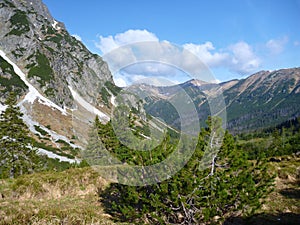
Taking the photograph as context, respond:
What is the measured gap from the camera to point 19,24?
185875mm

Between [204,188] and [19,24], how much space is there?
208131 millimetres

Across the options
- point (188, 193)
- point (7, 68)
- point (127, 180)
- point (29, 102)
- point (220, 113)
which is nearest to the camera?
point (188, 193)

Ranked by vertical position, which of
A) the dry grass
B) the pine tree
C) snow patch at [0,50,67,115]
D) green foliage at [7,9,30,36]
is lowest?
the pine tree

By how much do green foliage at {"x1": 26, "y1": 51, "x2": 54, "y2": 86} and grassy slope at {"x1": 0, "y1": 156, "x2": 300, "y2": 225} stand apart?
150 m

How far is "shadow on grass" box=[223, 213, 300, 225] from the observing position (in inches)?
438

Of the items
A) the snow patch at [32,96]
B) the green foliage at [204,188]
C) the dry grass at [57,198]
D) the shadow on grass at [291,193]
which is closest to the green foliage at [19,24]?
the snow patch at [32,96]

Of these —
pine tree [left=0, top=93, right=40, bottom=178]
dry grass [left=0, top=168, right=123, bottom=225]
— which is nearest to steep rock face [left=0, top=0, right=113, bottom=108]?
pine tree [left=0, top=93, right=40, bottom=178]

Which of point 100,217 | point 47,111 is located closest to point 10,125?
point 100,217

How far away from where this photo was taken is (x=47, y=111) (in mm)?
133625

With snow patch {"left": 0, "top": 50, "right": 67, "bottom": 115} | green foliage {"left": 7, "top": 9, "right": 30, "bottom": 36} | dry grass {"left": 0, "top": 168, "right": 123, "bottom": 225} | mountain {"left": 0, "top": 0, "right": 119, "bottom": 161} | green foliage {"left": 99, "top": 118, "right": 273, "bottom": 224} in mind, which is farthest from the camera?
green foliage {"left": 7, "top": 9, "right": 30, "bottom": 36}

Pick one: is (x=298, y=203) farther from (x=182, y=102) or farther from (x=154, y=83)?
(x=154, y=83)

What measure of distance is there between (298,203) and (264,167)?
369cm

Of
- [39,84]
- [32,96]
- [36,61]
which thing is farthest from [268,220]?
[36,61]

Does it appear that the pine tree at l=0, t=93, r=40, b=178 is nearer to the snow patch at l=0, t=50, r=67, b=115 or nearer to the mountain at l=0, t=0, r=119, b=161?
the mountain at l=0, t=0, r=119, b=161
